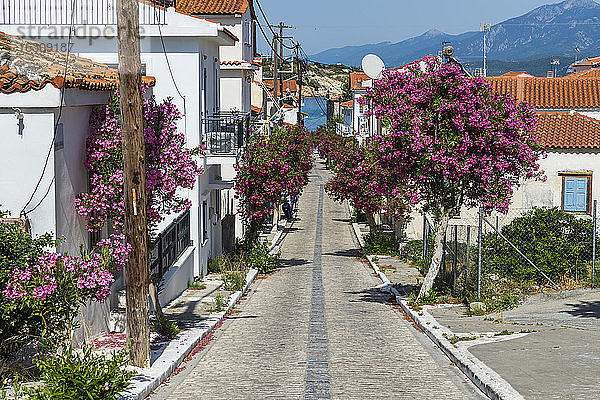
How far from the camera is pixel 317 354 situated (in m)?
13.1

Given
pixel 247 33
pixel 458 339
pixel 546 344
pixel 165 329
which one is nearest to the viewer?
pixel 546 344

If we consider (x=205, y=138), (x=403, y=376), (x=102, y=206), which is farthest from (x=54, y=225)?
(x=205, y=138)

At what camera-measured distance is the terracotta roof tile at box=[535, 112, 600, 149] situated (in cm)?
2958

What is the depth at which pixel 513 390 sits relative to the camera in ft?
32.2

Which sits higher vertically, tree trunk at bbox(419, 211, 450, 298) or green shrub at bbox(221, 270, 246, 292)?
tree trunk at bbox(419, 211, 450, 298)

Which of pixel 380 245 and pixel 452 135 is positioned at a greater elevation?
pixel 452 135

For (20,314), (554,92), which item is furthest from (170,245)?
(554,92)

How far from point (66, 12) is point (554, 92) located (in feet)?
79.1

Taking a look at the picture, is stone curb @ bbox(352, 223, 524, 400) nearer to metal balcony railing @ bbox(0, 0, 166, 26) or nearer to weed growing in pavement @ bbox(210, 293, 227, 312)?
weed growing in pavement @ bbox(210, 293, 227, 312)

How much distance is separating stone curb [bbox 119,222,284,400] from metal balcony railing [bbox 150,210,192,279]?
1604 millimetres

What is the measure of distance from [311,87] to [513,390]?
186 metres

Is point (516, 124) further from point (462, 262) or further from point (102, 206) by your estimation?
point (102, 206)

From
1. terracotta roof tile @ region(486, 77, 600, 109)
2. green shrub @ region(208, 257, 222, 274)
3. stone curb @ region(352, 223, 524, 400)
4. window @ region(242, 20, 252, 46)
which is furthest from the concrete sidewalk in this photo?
terracotta roof tile @ region(486, 77, 600, 109)

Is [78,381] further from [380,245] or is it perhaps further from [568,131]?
[568,131]
